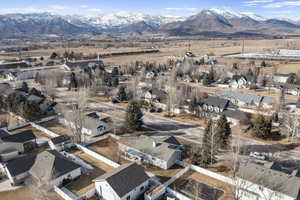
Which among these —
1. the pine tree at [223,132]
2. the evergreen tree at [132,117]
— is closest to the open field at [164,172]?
the pine tree at [223,132]

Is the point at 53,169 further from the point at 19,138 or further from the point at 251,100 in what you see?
the point at 251,100

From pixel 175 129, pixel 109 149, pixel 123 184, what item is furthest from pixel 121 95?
A: pixel 123 184

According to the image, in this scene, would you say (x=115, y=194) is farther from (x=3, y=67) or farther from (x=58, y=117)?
(x=3, y=67)

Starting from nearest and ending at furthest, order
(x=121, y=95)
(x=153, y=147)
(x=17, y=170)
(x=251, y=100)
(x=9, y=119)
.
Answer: (x=17, y=170), (x=153, y=147), (x=9, y=119), (x=251, y=100), (x=121, y=95)

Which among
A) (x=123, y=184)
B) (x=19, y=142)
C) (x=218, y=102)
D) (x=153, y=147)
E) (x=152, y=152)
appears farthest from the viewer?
Result: (x=218, y=102)

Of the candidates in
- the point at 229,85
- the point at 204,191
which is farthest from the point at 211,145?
the point at 229,85

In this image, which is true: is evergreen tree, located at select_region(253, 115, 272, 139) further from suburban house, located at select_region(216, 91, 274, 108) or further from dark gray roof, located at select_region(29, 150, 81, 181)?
dark gray roof, located at select_region(29, 150, 81, 181)

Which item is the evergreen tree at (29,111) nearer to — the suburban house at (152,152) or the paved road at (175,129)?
the paved road at (175,129)

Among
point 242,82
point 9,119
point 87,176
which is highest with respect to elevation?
point 242,82
